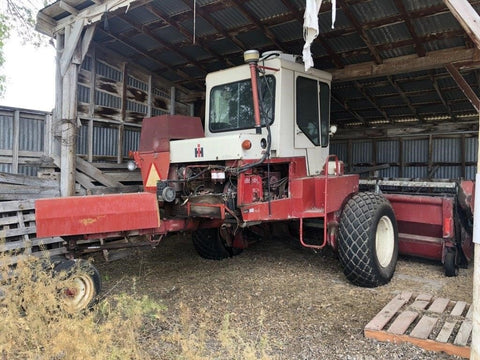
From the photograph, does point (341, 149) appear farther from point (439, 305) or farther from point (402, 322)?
point (402, 322)

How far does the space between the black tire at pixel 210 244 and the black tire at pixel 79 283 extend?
2296mm

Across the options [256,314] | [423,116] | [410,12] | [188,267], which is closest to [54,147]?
[188,267]

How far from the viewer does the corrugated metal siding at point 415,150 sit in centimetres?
910

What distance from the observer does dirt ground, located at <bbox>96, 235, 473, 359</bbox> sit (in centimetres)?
319

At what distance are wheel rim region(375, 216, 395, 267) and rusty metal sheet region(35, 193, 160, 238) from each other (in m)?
2.89

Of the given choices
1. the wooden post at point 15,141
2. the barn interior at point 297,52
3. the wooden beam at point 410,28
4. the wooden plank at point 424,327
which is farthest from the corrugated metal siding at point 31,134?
the wooden plank at point 424,327

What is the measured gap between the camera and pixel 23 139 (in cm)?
673

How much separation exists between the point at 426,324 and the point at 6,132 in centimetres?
659

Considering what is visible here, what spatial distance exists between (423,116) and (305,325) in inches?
270

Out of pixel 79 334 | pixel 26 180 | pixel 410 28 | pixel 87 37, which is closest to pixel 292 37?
pixel 410 28

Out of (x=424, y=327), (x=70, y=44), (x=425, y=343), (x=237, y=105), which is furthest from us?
(x=70, y=44)

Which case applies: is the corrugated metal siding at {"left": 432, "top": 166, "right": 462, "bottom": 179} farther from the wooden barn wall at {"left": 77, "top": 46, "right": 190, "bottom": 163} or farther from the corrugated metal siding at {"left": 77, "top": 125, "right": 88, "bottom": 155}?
the corrugated metal siding at {"left": 77, "top": 125, "right": 88, "bottom": 155}

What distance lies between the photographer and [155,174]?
4.77 metres

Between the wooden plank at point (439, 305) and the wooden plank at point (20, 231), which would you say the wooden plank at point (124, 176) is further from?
the wooden plank at point (439, 305)
